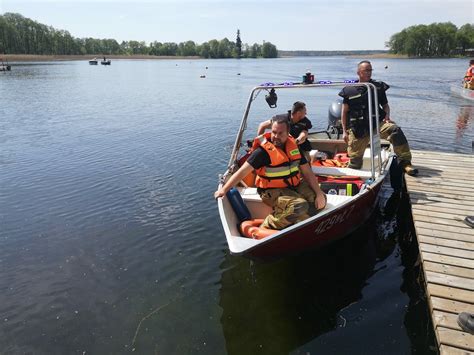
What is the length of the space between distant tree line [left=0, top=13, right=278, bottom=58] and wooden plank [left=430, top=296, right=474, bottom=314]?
125 metres

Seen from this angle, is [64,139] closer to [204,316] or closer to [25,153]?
[25,153]

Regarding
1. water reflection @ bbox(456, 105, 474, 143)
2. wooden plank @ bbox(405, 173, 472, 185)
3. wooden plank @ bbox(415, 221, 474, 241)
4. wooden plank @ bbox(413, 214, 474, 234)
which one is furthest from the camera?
water reflection @ bbox(456, 105, 474, 143)

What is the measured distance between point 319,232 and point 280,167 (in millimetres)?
1015

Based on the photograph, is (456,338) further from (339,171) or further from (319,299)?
(339,171)

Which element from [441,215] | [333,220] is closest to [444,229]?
[441,215]

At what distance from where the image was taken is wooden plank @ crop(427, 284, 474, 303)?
4008mm

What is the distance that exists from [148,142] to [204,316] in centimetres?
965

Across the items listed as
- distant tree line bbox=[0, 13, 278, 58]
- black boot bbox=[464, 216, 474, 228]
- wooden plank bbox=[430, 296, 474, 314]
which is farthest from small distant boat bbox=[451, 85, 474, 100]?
distant tree line bbox=[0, 13, 278, 58]

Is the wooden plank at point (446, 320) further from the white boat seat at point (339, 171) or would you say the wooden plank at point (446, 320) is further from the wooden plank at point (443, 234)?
the white boat seat at point (339, 171)

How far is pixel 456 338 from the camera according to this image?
3480 millimetres

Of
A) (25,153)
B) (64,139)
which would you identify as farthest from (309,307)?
(64,139)

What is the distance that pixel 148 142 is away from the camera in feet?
44.8

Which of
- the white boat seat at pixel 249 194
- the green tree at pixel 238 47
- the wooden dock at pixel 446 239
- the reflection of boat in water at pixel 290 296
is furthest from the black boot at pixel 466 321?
the green tree at pixel 238 47

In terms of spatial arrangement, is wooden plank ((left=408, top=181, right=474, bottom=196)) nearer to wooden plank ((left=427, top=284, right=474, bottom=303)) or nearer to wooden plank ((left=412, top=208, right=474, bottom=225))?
wooden plank ((left=412, top=208, right=474, bottom=225))
